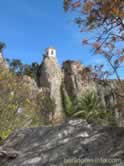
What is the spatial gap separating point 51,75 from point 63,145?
113 ft

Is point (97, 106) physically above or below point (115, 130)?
above

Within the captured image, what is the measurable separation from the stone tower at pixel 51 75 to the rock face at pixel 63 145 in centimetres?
3030

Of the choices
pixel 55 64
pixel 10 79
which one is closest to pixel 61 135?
pixel 10 79

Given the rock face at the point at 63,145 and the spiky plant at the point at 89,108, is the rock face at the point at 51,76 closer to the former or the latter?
the spiky plant at the point at 89,108

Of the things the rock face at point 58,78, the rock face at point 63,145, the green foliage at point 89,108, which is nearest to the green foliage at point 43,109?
the green foliage at point 89,108

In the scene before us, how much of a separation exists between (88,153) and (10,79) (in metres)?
10.9

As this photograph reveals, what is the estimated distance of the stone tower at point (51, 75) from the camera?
39688 mm

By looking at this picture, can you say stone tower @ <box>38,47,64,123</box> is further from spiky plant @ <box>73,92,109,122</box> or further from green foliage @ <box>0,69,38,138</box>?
green foliage @ <box>0,69,38,138</box>

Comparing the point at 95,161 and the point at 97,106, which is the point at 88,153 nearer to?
the point at 95,161

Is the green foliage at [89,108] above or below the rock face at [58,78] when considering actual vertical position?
below

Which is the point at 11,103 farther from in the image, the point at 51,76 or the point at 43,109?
the point at 51,76

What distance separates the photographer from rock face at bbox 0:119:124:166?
5.93 m

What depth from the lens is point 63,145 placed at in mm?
6590

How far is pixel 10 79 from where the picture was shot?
16.3 m
